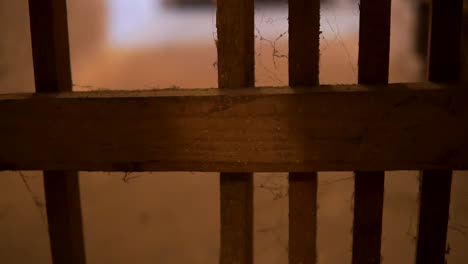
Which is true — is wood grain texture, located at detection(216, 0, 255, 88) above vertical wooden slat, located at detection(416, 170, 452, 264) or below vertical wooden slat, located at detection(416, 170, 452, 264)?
above

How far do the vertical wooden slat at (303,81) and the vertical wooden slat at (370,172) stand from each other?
0.07 metres

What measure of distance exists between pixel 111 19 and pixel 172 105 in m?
3.62

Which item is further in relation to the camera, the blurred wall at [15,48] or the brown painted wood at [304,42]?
the blurred wall at [15,48]

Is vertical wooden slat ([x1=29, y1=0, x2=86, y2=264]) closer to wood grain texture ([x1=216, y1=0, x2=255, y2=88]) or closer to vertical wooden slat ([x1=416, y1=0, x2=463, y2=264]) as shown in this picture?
wood grain texture ([x1=216, y1=0, x2=255, y2=88])

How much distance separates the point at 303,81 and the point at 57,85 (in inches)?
16.5

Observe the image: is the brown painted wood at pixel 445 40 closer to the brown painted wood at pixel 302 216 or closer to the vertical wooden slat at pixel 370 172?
the vertical wooden slat at pixel 370 172

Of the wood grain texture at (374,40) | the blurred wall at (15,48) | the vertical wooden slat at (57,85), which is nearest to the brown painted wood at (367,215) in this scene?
the wood grain texture at (374,40)

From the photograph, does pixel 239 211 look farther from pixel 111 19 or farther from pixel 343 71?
pixel 111 19

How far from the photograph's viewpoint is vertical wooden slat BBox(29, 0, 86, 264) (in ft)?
2.67

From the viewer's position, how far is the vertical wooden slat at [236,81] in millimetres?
750

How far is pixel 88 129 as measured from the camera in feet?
2.53

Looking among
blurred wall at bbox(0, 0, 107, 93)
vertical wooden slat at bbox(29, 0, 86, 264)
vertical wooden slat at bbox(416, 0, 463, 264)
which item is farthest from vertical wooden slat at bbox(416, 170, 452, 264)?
blurred wall at bbox(0, 0, 107, 93)

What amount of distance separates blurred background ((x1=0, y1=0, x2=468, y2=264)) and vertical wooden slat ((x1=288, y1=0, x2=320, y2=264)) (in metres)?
0.55

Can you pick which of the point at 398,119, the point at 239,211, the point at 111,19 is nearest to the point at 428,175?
the point at 398,119
